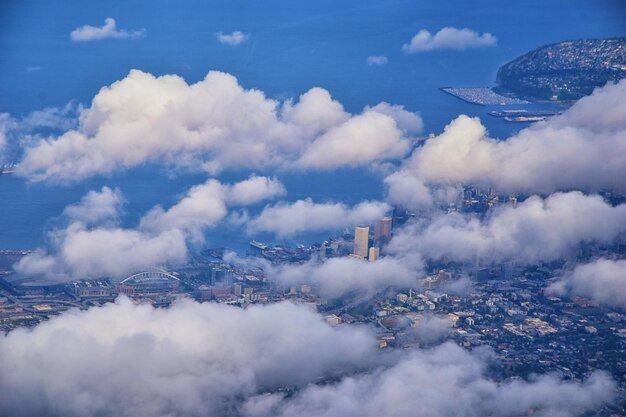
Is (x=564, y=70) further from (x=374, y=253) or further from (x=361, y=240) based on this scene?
(x=374, y=253)

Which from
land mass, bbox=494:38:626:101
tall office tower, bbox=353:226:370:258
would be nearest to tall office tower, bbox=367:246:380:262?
tall office tower, bbox=353:226:370:258

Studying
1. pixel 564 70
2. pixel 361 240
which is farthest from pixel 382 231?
pixel 564 70

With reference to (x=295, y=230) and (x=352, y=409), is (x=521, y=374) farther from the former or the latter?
(x=295, y=230)

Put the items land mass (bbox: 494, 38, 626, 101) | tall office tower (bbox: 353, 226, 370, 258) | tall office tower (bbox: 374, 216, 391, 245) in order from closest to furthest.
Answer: tall office tower (bbox: 353, 226, 370, 258) → tall office tower (bbox: 374, 216, 391, 245) → land mass (bbox: 494, 38, 626, 101)

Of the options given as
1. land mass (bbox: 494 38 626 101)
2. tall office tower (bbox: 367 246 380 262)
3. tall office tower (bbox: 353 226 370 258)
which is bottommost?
tall office tower (bbox: 367 246 380 262)

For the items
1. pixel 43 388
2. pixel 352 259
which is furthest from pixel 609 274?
pixel 43 388

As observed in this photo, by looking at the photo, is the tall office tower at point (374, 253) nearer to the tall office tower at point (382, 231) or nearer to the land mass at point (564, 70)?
the tall office tower at point (382, 231)

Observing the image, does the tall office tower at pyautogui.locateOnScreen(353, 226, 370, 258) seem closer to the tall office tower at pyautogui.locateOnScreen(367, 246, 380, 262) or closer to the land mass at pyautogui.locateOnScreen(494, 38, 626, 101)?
the tall office tower at pyautogui.locateOnScreen(367, 246, 380, 262)
